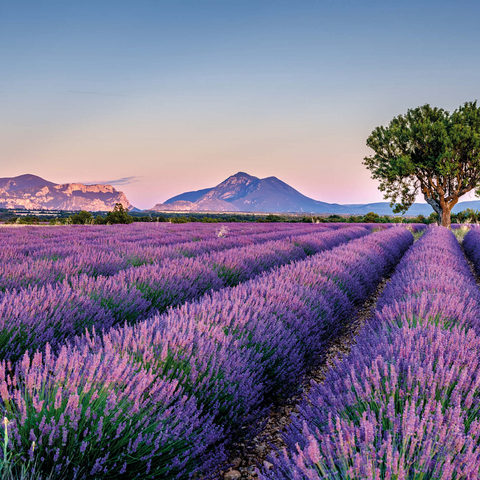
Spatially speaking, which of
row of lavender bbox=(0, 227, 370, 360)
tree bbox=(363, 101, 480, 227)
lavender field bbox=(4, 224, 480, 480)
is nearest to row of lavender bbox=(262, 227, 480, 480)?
lavender field bbox=(4, 224, 480, 480)

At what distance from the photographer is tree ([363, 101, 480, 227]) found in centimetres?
1920

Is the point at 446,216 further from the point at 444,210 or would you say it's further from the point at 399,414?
the point at 399,414

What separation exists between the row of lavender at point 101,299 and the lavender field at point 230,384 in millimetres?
19

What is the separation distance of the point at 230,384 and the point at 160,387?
0.46 m

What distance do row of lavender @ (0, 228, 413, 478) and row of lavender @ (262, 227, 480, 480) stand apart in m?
0.40

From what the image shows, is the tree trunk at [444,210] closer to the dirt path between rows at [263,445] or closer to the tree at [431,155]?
the tree at [431,155]

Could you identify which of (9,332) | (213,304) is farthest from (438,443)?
(9,332)

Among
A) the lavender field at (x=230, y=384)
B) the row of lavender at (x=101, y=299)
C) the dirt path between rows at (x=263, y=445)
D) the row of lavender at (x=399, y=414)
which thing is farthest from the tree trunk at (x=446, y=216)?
the dirt path between rows at (x=263, y=445)

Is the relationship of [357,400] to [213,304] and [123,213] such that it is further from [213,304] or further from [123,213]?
[123,213]

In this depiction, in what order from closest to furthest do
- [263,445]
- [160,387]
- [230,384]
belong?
[160,387] < [230,384] < [263,445]

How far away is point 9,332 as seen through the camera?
2.13 meters

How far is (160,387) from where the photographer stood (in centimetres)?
142

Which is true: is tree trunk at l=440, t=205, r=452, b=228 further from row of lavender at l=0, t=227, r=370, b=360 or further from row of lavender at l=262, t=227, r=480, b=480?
row of lavender at l=262, t=227, r=480, b=480

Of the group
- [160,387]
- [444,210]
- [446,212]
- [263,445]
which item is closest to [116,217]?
[263,445]
